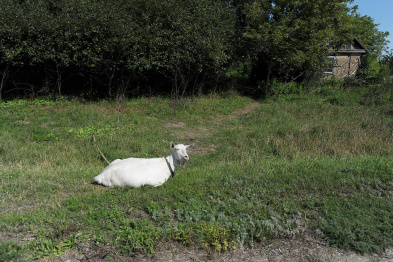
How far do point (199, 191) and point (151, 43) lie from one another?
1265 cm

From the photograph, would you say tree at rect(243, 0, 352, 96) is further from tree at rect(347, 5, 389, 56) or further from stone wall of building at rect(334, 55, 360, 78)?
tree at rect(347, 5, 389, 56)

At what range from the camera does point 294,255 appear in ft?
16.6

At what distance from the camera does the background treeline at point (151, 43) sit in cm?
1647

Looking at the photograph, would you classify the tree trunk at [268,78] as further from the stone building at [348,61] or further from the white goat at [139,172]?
the white goat at [139,172]

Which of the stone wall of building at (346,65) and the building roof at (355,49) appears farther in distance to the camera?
the stone wall of building at (346,65)

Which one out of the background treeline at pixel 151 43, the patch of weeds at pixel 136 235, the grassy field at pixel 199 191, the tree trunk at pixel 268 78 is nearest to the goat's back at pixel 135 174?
the grassy field at pixel 199 191

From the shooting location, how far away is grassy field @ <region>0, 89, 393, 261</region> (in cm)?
523

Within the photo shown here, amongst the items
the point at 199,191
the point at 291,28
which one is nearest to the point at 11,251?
the point at 199,191

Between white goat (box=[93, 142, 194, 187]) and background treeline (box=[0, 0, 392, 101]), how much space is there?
10.8 metres

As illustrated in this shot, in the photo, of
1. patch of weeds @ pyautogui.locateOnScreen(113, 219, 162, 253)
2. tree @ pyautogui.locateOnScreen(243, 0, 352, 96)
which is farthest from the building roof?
patch of weeds @ pyautogui.locateOnScreen(113, 219, 162, 253)

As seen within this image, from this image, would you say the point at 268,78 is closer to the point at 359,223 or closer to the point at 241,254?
the point at 359,223

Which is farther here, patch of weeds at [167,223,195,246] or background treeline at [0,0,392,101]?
background treeline at [0,0,392,101]

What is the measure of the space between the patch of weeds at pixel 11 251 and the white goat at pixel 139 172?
261cm

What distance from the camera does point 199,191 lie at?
22.2 feet
